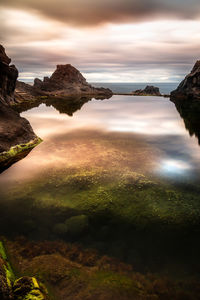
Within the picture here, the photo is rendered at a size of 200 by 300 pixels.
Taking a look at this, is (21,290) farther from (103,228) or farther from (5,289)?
(103,228)

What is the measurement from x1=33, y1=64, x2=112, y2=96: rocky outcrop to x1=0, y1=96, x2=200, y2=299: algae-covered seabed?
110 m

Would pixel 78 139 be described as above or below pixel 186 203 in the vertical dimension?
above

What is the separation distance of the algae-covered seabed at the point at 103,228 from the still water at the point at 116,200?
5 cm

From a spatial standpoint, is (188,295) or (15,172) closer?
(188,295)

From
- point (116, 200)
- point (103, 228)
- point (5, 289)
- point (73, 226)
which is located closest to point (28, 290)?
point (5, 289)

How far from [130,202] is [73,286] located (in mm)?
7029

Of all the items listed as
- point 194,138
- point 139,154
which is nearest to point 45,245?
point 139,154

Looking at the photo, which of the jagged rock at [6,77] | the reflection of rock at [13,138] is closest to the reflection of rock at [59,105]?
the jagged rock at [6,77]

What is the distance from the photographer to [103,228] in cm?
1185

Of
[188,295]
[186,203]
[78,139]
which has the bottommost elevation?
[188,295]

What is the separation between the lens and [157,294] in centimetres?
809

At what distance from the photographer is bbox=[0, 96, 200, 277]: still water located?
10.6m

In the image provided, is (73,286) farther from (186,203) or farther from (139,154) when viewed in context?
(139,154)

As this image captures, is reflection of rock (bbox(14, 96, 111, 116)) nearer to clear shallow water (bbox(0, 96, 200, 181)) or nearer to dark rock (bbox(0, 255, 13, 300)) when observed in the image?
clear shallow water (bbox(0, 96, 200, 181))
